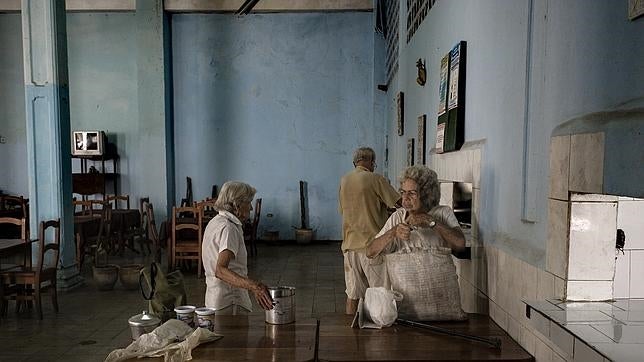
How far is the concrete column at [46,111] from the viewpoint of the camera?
6062 millimetres

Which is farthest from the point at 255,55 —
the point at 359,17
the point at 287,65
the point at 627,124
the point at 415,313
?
the point at 627,124

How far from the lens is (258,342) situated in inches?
89.6

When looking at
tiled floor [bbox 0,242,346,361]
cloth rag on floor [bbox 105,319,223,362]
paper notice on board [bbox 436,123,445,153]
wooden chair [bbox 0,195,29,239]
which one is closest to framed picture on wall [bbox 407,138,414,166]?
paper notice on board [bbox 436,123,445,153]

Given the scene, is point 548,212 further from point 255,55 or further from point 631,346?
point 255,55

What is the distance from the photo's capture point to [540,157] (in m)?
1.98

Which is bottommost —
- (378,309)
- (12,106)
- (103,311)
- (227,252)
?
(103,311)

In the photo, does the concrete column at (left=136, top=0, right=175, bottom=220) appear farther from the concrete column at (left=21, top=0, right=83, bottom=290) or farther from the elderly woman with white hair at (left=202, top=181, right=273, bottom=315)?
the elderly woman with white hair at (left=202, top=181, right=273, bottom=315)

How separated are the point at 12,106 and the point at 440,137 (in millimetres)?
9476

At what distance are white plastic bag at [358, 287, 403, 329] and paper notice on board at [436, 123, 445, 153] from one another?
132 cm

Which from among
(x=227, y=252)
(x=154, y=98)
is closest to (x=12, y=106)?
(x=154, y=98)

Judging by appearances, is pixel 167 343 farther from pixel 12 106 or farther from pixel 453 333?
pixel 12 106

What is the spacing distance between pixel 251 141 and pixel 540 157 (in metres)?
8.41

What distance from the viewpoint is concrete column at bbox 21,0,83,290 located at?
6062 mm

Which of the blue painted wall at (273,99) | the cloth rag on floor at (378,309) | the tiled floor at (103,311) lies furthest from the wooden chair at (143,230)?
the cloth rag on floor at (378,309)
